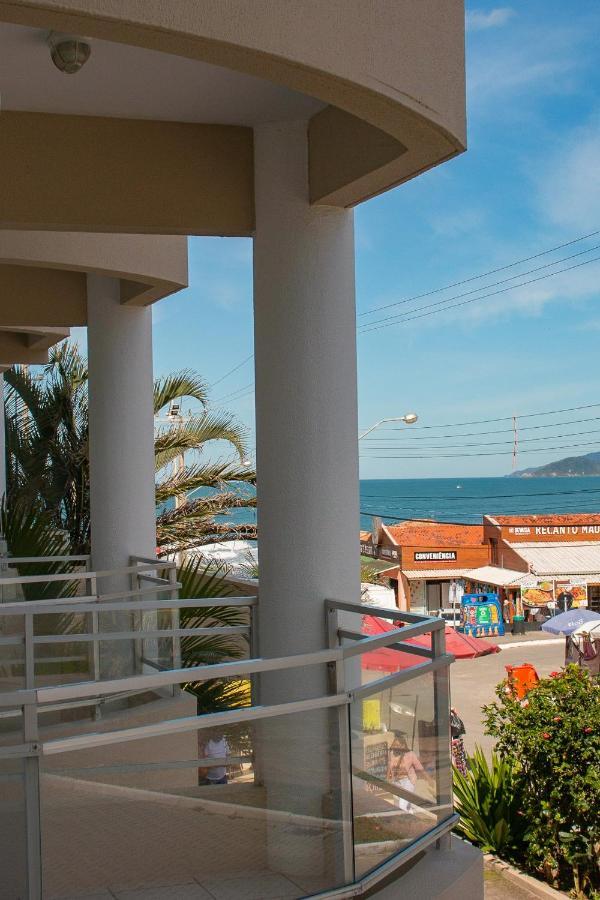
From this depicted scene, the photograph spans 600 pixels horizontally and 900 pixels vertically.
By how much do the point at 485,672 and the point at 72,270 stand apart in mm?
20483

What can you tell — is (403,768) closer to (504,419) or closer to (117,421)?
(117,421)

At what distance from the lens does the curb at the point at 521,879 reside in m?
8.33

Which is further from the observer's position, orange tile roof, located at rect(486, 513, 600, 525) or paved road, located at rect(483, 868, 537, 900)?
orange tile roof, located at rect(486, 513, 600, 525)

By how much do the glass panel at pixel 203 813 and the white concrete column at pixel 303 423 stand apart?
1605 mm

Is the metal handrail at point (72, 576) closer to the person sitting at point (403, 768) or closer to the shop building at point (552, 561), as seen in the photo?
the person sitting at point (403, 768)

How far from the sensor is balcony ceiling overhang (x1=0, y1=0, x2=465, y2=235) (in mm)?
3401

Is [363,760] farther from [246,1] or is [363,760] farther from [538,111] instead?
[538,111]

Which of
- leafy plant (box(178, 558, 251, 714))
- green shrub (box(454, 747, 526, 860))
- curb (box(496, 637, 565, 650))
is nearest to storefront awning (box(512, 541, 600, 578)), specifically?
curb (box(496, 637, 565, 650))

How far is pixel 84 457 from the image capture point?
14914 mm

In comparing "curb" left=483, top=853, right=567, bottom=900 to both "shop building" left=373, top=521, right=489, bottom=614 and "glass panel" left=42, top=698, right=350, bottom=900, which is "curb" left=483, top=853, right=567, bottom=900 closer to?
"glass panel" left=42, top=698, right=350, bottom=900

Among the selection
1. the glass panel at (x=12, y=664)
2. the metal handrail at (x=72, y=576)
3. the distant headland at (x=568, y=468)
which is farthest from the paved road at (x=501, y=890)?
the distant headland at (x=568, y=468)

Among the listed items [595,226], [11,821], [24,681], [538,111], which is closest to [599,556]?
[24,681]

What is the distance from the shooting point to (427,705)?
4102mm

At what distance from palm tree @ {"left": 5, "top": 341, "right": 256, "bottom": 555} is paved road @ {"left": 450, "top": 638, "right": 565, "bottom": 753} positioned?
5.33 metres
